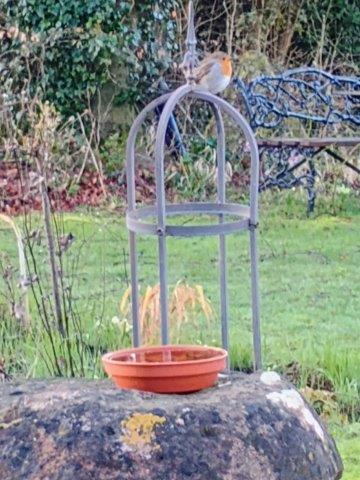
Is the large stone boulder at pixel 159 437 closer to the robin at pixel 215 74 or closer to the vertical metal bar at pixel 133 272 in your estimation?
the vertical metal bar at pixel 133 272

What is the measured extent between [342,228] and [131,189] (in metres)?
5.80

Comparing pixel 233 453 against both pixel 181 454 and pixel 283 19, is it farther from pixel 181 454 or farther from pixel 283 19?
pixel 283 19

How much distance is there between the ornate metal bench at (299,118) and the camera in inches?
370

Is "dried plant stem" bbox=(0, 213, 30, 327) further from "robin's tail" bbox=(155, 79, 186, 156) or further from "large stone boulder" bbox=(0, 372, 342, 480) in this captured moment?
"robin's tail" bbox=(155, 79, 186, 156)

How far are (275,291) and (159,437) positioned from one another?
4596mm

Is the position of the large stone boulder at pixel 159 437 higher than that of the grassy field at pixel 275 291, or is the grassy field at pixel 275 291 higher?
the large stone boulder at pixel 159 437

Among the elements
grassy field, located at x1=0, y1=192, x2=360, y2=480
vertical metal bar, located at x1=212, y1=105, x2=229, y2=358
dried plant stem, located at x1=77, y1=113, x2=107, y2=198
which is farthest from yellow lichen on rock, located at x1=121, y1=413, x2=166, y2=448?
dried plant stem, located at x1=77, y1=113, x2=107, y2=198

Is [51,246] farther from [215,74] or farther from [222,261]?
[222,261]

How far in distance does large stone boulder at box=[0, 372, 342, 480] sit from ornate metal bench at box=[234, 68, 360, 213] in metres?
6.75

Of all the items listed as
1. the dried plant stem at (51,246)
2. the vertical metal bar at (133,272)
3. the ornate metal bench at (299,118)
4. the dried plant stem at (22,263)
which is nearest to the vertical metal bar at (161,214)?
the vertical metal bar at (133,272)

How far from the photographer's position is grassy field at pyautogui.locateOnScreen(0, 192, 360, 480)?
188 inches

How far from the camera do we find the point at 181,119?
1153cm

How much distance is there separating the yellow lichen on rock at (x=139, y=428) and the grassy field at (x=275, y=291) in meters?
1.58

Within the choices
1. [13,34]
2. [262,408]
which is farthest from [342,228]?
[262,408]
